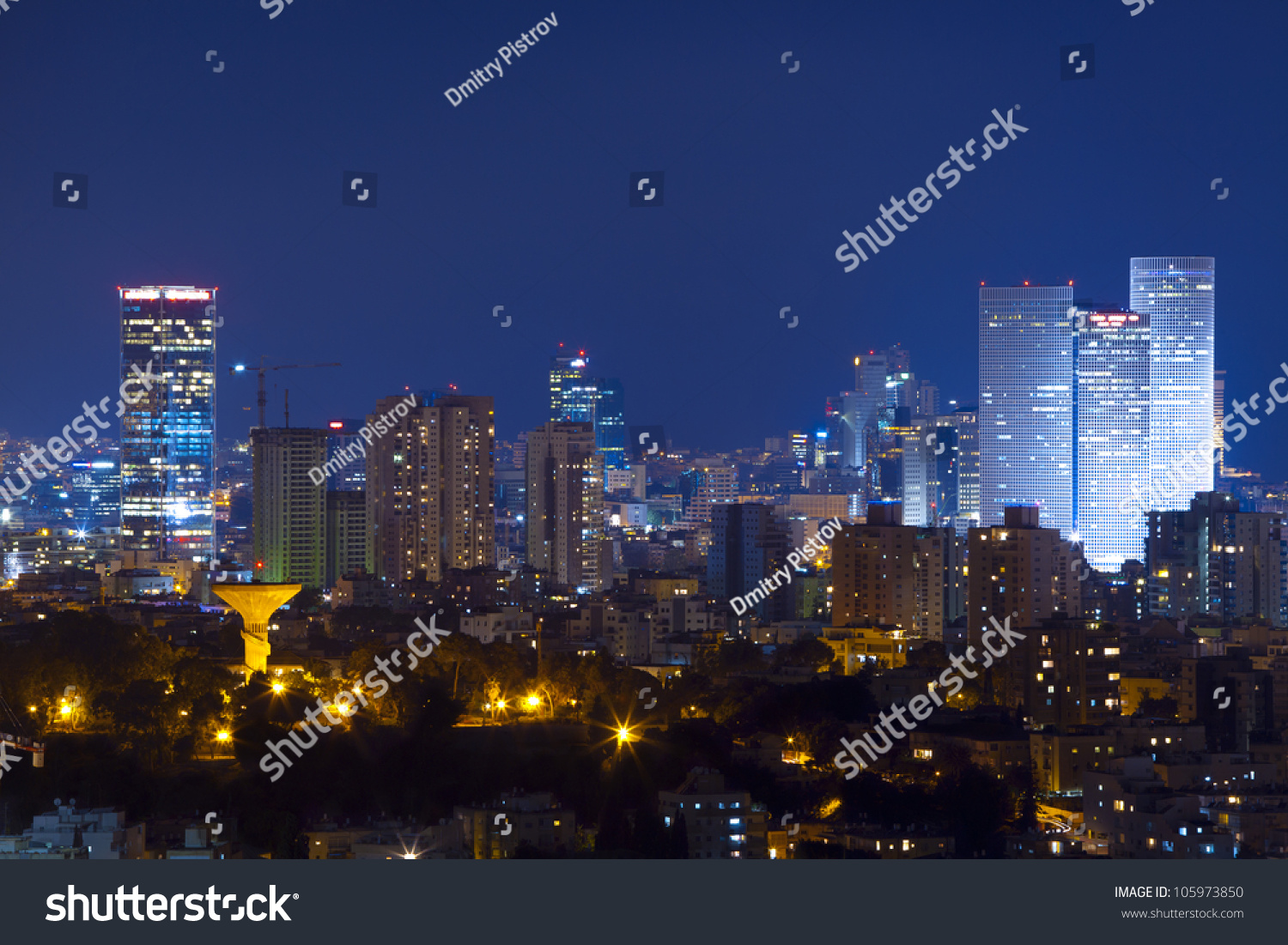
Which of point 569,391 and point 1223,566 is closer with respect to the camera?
point 1223,566

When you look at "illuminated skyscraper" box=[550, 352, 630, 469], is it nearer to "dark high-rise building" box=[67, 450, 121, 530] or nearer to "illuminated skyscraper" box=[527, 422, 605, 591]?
"illuminated skyscraper" box=[527, 422, 605, 591]

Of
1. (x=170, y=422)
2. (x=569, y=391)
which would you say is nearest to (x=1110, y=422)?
(x=569, y=391)

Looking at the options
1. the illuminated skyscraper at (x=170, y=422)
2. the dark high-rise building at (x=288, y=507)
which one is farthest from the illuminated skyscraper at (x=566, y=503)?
the illuminated skyscraper at (x=170, y=422)

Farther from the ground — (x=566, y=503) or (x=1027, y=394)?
(x=1027, y=394)

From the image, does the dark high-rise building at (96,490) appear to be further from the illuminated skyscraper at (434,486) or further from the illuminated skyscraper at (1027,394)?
the illuminated skyscraper at (1027,394)

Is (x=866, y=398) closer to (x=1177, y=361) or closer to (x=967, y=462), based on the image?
(x=967, y=462)

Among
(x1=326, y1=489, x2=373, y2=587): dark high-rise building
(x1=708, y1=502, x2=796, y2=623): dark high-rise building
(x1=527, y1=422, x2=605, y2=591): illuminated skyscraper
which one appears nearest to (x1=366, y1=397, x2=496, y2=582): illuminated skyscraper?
(x1=326, y1=489, x2=373, y2=587): dark high-rise building
